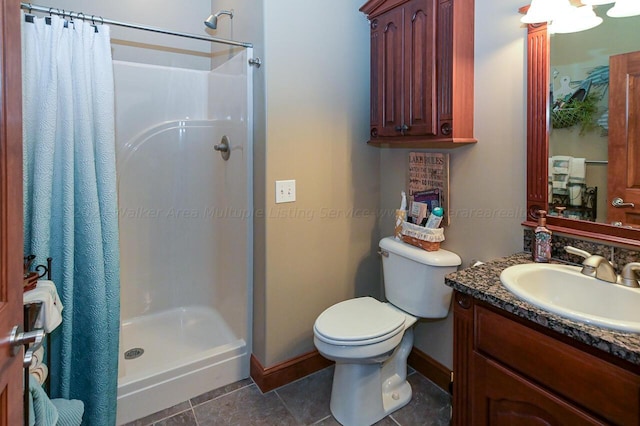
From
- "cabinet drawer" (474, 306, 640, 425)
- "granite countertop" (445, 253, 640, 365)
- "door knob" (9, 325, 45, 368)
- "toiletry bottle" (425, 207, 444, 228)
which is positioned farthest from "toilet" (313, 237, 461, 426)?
"door knob" (9, 325, 45, 368)

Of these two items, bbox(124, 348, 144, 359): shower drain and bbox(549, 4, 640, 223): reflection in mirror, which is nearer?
bbox(549, 4, 640, 223): reflection in mirror

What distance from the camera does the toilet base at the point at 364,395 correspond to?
66.9 inches

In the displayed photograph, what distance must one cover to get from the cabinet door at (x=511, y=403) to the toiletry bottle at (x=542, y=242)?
19.1 inches

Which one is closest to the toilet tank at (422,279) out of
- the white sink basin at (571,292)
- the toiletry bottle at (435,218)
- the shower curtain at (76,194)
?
the toiletry bottle at (435,218)

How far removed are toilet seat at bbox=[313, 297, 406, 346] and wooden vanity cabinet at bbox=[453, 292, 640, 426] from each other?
381 mm

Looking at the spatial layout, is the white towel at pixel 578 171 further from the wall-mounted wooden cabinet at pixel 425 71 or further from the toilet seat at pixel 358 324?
the toilet seat at pixel 358 324

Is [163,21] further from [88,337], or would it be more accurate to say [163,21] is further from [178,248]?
[88,337]

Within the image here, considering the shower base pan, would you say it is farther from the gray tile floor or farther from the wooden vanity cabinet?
the wooden vanity cabinet

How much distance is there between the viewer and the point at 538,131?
1460 millimetres

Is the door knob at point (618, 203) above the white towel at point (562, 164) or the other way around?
the other way around

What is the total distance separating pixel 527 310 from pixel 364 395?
954mm

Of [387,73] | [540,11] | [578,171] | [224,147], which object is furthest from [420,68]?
[224,147]

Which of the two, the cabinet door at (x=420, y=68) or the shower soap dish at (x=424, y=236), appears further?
the shower soap dish at (x=424, y=236)

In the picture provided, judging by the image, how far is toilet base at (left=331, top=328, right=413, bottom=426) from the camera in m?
1.70
